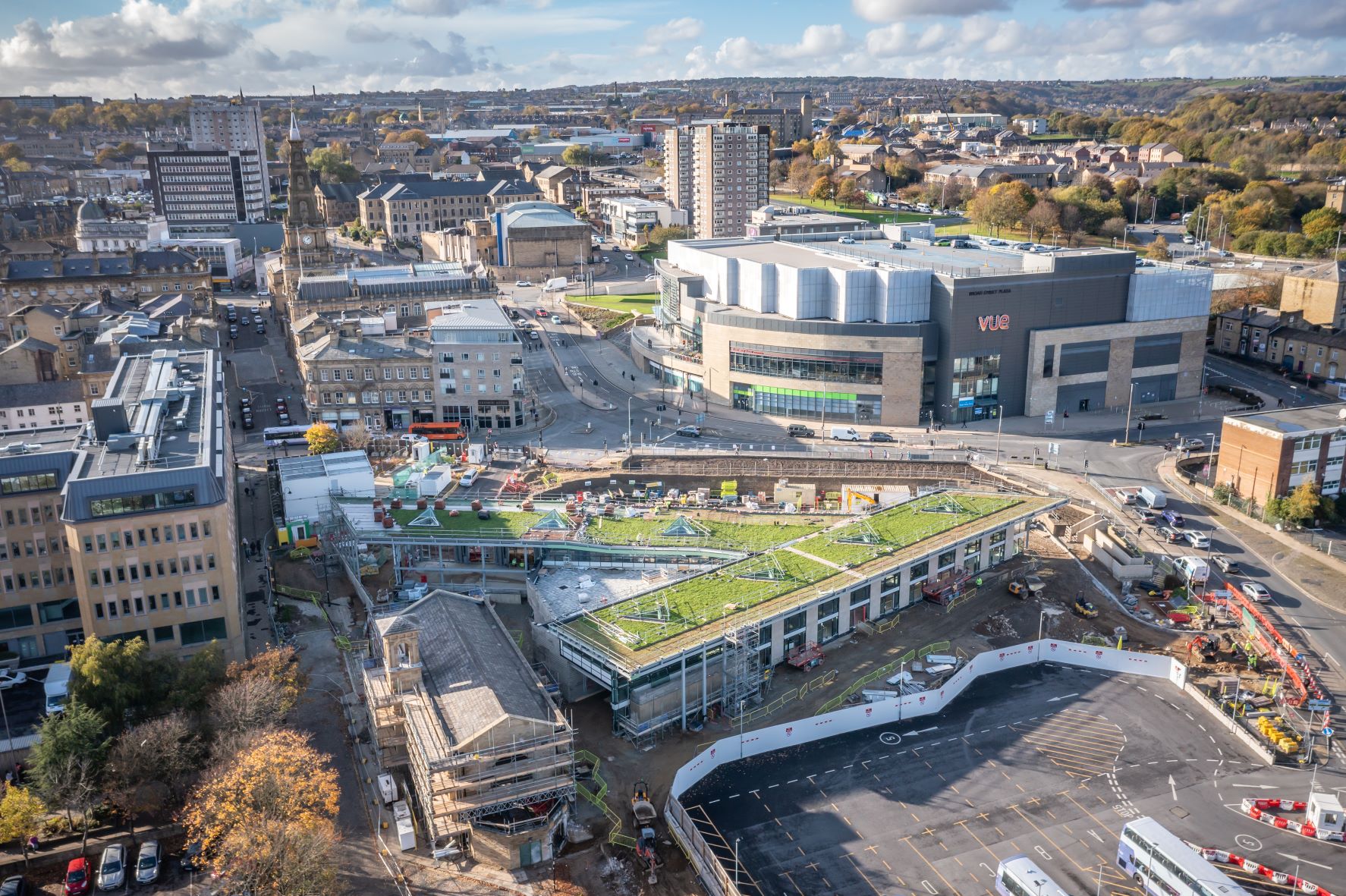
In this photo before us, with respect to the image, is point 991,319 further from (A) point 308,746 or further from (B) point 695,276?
(A) point 308,746

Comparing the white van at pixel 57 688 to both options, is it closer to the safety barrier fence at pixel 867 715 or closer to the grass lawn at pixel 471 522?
the grass lawn at pixel 471 522

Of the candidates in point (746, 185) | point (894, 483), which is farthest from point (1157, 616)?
point (746, 185)

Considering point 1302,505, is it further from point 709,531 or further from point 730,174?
point 730,174

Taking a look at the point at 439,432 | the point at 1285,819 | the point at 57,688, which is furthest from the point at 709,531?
the point at 439,432

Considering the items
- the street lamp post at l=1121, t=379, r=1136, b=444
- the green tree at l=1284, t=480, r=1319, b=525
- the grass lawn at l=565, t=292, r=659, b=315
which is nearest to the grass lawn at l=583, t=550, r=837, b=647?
the green tree at l=1284, t=480, r=1319, b=525

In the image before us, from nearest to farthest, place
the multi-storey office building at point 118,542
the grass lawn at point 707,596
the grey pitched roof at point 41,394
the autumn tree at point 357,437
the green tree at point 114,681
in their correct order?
the green tree at point 114,681
the multi-storey office building at point 118,542
the grass lawn at point 707,596
the grey pitched roof at point 41,394
the autumn tree at point 357,437

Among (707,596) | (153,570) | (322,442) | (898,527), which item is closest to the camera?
(153,570)

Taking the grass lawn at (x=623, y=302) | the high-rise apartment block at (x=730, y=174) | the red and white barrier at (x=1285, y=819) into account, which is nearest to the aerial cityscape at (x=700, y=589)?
the red and white barrier at (x=1285, y=819)
